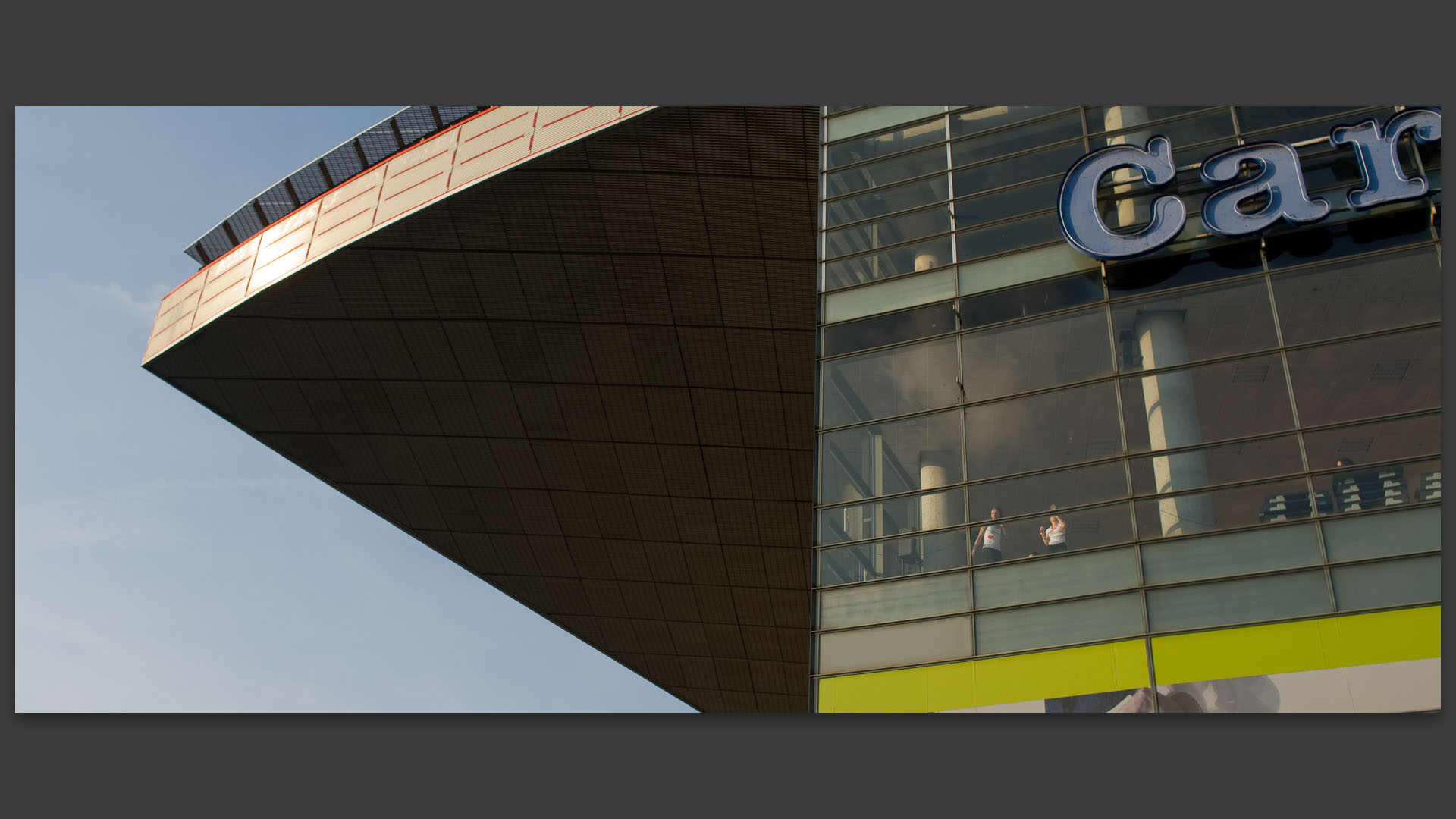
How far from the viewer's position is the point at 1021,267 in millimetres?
14266

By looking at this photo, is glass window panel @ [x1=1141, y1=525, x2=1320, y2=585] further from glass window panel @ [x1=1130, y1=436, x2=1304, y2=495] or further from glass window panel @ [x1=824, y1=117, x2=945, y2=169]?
glass window panel @ [x1=824, y1=117, x2=945, y2=169]

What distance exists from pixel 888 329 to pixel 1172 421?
145 inches

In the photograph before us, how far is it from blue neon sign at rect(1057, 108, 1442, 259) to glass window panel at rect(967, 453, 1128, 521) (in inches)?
98.9

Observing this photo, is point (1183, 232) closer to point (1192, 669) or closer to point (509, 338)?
point (1192, 669)

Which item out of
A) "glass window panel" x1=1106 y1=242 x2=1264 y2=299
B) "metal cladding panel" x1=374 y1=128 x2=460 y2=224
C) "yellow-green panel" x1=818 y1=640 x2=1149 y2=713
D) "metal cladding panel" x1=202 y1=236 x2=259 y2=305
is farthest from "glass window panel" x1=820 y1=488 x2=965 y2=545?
"metal cladding panel" x1=202 y1=236 x2=259 y2=305

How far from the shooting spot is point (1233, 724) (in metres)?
11.1

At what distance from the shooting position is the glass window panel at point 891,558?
13297mm

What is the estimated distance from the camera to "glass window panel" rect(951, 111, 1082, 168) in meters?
14.2

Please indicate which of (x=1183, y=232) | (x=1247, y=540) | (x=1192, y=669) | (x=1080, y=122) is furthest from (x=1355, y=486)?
(x=1080, y=122)

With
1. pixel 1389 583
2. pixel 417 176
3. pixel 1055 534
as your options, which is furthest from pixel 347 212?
pixel 1389 583

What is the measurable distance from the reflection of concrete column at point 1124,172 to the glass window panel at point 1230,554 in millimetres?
3755

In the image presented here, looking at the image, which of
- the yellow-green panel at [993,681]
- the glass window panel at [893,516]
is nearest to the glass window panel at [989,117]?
the glass window panel at [893,516]

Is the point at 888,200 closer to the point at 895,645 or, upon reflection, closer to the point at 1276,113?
the point at 1276,113

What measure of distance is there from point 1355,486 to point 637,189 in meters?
9.41
